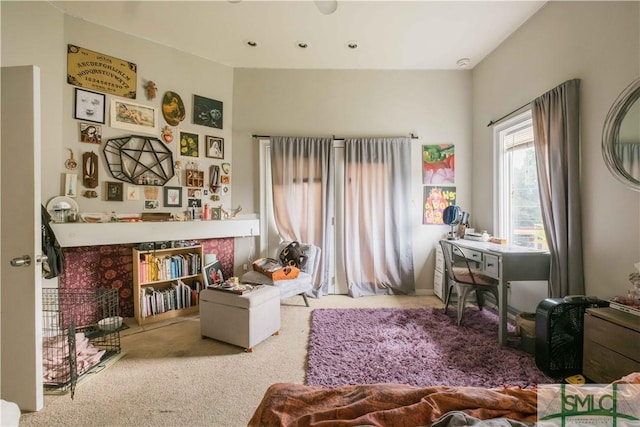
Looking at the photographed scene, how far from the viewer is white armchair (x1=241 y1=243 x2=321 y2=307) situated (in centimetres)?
290

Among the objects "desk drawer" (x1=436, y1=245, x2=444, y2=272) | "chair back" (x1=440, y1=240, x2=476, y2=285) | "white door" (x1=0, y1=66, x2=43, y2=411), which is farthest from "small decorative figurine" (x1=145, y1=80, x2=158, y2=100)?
"desk drawer" (x1=436, y1=245, x2=444, y2=272)

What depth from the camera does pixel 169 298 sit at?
286cm

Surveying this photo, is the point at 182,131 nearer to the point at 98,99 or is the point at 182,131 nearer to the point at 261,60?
the point at 98,99

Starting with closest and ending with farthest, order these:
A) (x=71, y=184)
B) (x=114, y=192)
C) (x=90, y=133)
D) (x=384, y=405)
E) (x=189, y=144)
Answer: (x=384, y=405) → (x=71, y=184) → (x=90, y=133) → (x=114, y=192) → (x=189, y=144)

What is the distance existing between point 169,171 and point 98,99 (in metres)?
0.93

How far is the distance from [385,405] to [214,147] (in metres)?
3.38

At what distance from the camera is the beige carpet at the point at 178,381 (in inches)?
58.8

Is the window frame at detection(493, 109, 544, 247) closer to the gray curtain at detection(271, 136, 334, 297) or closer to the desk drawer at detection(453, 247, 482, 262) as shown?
the desk drawer at detection(453, 247, 482, 262)

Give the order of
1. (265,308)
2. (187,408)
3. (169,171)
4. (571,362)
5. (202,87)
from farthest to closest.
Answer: (202,87), (169,171), (265,308), (571,362), (187,408)

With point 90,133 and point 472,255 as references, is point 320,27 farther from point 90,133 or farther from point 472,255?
point 472,255

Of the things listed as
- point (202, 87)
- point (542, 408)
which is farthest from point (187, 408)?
point (202, 87)

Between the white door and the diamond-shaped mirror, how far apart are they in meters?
1.41

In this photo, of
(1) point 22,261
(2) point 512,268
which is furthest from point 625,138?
(1) point 22,261

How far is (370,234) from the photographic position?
357 cm
